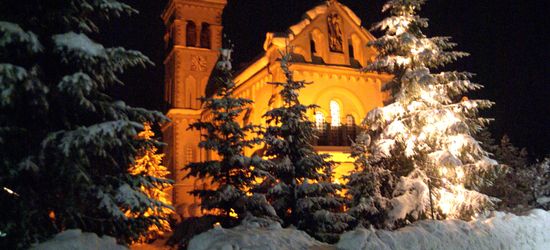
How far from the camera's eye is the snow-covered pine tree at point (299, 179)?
55.4ft

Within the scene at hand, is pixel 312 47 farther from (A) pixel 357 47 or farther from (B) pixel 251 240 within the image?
(B) pixel 251 240

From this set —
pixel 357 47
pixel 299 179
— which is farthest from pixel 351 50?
pixel 299 179

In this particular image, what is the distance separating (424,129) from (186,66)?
29.7 meters

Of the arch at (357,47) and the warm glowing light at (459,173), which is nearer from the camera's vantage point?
the warm glowing light at (459,173)

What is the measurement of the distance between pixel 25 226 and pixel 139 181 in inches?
82.6

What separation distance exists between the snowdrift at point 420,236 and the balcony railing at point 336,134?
10.9 meters

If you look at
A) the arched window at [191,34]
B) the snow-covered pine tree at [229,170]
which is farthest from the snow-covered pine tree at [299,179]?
the arched window at [191,34]

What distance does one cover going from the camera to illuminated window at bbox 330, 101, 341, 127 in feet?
89.1

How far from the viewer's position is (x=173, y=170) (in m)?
40.6

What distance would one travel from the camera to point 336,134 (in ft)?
87.9

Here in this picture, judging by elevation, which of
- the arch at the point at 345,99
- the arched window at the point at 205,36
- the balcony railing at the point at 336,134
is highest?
the arched window at the point at 205,36

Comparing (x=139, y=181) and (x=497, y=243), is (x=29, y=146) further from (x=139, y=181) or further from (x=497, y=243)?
(x=497, y=243)

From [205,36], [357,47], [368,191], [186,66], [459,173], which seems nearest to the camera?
[459,173]

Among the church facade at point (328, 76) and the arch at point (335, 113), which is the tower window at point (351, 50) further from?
the arch at point (335, 113)
